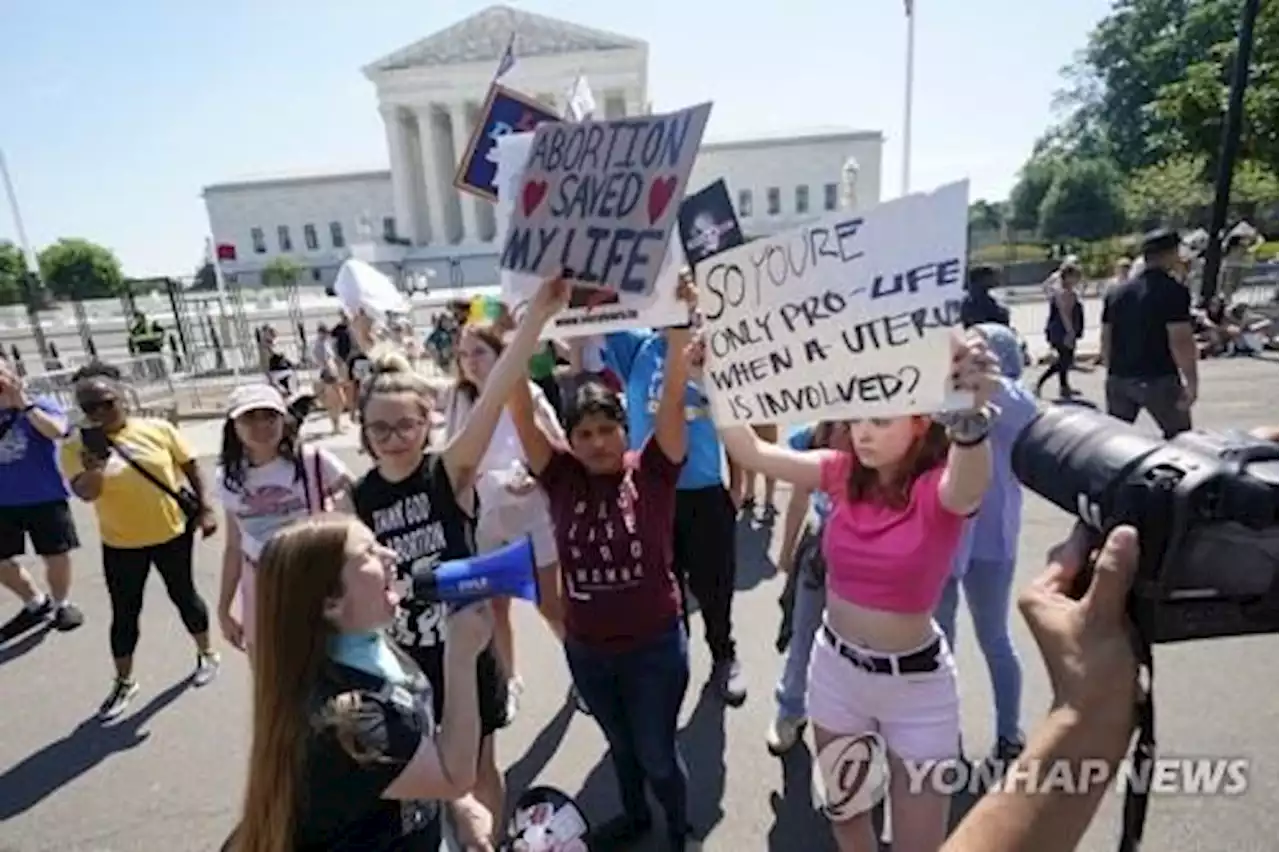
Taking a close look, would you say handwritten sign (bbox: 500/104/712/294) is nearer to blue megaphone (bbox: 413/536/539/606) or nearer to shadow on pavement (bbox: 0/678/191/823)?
blue megaphone (bbox: 413/536/539/606)

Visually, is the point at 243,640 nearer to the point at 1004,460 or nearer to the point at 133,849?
the point at 133,849

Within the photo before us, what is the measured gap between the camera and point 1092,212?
46250mm

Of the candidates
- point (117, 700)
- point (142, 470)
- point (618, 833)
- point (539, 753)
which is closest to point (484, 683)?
point (618, 833)

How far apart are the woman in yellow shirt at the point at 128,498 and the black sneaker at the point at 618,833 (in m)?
2.72

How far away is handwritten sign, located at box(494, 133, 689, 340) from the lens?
2.53m

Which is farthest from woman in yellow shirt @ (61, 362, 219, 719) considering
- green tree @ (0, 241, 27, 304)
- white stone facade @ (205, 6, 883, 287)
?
white stone facade @ (205, 6, 883, 287)

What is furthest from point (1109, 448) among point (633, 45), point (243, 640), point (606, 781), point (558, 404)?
point (633, 45)

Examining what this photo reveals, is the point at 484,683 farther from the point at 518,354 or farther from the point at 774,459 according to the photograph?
the point at 774,459

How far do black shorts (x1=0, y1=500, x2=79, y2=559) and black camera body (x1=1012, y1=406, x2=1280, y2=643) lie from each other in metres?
5.87

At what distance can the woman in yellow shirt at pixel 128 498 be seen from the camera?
420cm

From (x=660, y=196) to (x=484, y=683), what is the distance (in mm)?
1486

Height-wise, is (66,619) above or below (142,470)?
below

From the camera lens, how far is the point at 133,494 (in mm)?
4230

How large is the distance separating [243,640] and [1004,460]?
3.22 meters
